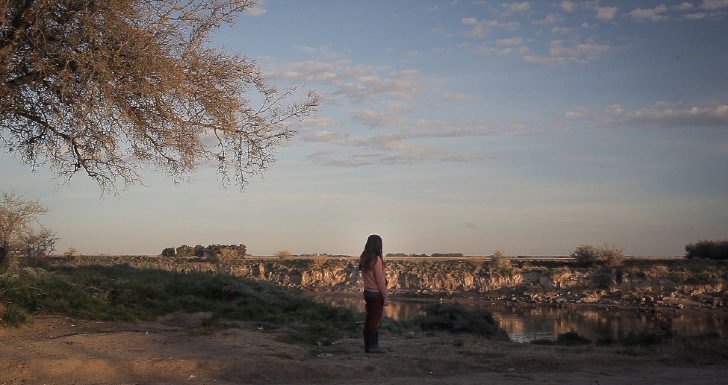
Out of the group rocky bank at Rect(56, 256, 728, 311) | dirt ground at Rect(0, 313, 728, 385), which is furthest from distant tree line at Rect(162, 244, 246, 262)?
dirt ground at Rect(0, 313, 728, 385)

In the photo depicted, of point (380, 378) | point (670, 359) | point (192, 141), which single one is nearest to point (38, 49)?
point (192, 141)

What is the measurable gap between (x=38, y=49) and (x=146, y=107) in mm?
2016

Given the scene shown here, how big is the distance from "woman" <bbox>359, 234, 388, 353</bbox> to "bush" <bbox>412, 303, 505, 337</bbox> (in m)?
5.20

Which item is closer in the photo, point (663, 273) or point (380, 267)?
point (380, 267)

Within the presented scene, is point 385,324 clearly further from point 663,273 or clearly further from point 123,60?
point 663,273

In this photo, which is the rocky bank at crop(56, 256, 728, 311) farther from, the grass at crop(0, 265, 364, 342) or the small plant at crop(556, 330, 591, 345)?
the small plant at crop(556, 330, 591, 345)

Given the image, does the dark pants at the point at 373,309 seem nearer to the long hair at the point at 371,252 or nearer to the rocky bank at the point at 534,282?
the long hair at the point at 371,252

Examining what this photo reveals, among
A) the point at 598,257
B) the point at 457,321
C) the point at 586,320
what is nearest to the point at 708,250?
the point at 598,257

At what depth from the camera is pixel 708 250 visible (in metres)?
52.3

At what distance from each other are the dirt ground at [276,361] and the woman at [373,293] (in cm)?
29

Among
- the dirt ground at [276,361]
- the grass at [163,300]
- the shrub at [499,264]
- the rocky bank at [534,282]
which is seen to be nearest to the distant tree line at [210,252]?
the rocky bank at [534,282]

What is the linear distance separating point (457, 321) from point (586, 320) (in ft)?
39.8

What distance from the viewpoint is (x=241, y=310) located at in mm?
14531

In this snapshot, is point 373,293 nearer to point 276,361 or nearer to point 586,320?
point 276,361
